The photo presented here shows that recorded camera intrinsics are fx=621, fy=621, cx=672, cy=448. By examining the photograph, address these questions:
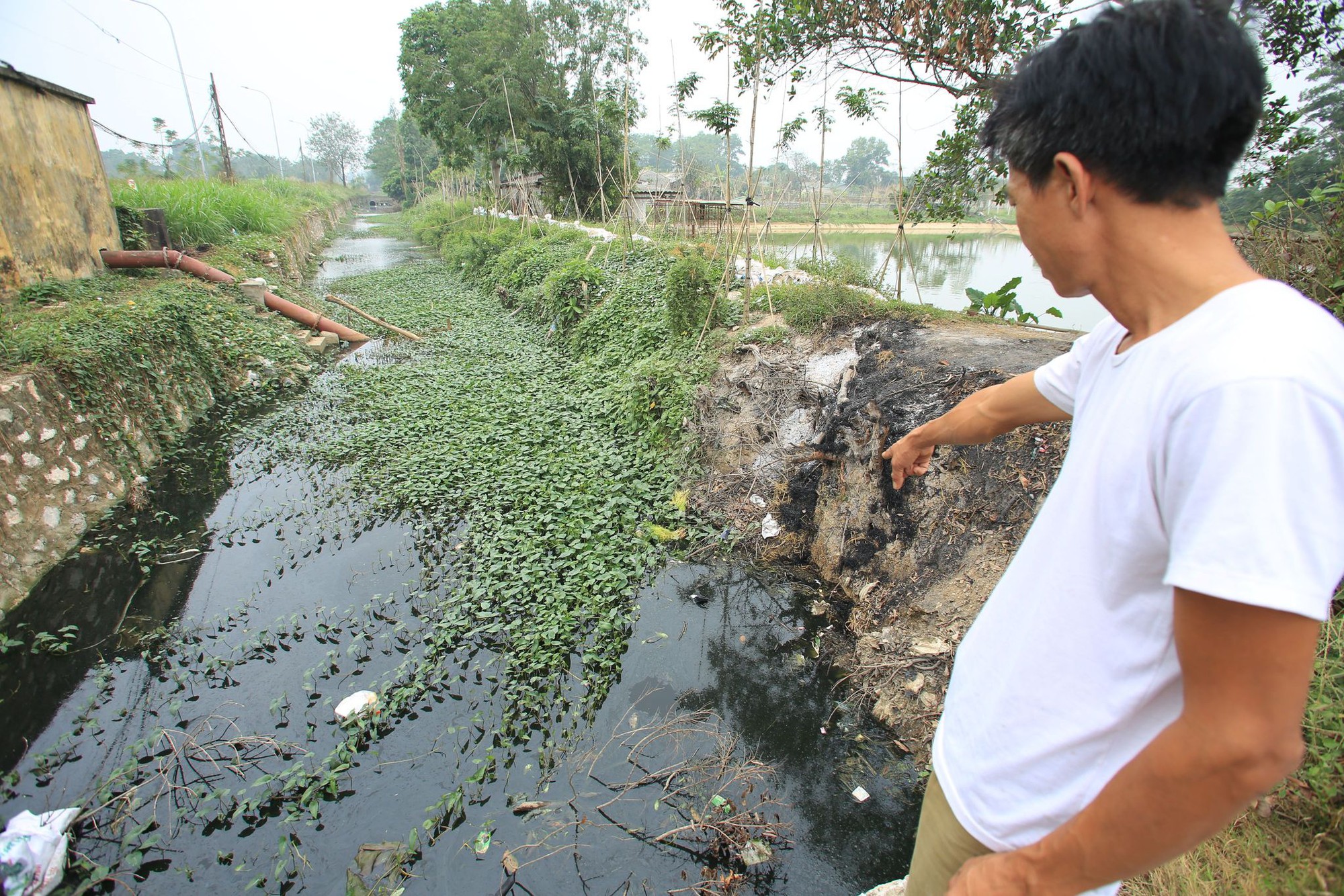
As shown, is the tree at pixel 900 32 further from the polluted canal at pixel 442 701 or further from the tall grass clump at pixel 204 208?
the tall grass clump at pixel 204 208

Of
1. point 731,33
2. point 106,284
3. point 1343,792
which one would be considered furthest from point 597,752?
point 106,284

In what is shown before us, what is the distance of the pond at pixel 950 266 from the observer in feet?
28.2

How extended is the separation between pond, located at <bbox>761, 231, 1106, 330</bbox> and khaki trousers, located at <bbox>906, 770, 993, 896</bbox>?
5.56 meters

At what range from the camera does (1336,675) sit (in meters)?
1.89

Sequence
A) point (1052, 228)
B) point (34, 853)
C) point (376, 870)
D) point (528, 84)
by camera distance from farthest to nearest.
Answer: point (528, 84)
point (376, 870)
point (34, 853)
point (1052, 228)

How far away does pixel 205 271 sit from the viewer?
8836 mm

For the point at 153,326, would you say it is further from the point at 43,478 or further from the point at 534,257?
the point at 534,257

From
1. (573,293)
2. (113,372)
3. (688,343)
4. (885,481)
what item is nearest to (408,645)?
(885,481)

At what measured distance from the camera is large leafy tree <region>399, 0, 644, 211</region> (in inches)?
789

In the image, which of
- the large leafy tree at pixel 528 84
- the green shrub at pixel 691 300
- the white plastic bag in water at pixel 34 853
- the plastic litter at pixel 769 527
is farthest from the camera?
the large leafy tree at pixel 528 84

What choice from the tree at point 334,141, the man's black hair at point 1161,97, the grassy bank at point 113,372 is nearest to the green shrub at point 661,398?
the grassy bank at point 113,372

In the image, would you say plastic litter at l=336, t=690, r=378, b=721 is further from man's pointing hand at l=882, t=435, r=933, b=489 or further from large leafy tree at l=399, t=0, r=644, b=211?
large leafy tree at l=399, t=0, r=644, b=211

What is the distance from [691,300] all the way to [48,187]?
759cm

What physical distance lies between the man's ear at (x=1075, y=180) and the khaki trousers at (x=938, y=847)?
85cm
